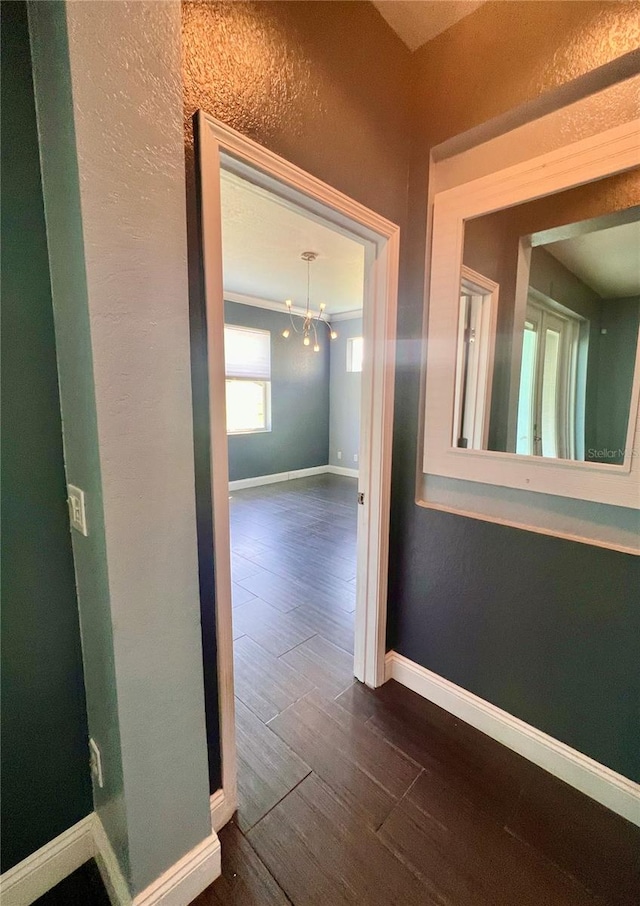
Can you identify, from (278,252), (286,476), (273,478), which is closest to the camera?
(278,252)

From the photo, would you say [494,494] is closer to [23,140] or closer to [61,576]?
[61,576]

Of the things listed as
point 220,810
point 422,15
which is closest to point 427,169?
point 422,15

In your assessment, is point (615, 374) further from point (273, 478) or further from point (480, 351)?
point (273, 478)

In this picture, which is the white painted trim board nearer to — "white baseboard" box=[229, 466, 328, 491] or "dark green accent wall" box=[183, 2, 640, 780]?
"white baseboard" box=[229, 466, 328, 491]

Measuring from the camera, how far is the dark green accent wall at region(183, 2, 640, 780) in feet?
3.43

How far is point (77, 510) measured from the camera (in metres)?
0.91

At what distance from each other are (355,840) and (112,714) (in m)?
0.91

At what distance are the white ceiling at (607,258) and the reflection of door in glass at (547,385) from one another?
14 cm

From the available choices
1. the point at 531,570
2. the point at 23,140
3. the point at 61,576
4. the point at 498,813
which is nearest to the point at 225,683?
the point at 61,576

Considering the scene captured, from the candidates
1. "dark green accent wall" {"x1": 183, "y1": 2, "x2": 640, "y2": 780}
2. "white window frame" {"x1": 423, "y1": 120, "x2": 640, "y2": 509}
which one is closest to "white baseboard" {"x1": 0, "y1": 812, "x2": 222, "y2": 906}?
"dark green accent wall" {"x1": 183, "y1": 2, "x2": 640, "y2": 780}

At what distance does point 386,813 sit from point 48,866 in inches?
40.7

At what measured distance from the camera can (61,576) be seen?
38.9 inches

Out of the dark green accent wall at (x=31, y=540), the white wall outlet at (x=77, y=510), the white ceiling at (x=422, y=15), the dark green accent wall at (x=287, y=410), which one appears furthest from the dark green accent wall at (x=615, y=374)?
the dark green accent wall at (x=287, y=410)

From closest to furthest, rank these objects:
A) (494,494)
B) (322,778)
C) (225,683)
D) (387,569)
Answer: (225,683)
(322,778)
(494,494)
(387,569)
